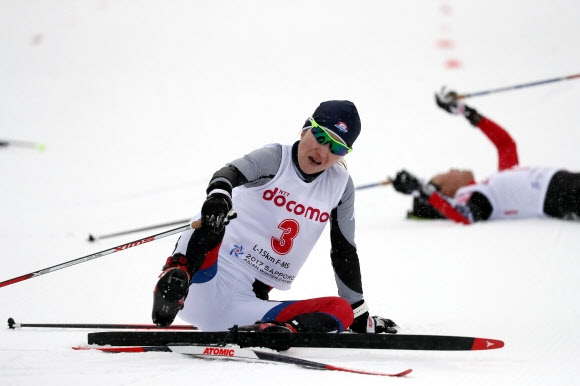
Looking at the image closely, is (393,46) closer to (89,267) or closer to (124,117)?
(124,117)

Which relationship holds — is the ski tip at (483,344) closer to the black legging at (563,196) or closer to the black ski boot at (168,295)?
the black ski boot at (168,295)

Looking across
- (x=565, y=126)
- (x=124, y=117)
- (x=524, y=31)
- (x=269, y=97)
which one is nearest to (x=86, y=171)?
(x=124, y=117)

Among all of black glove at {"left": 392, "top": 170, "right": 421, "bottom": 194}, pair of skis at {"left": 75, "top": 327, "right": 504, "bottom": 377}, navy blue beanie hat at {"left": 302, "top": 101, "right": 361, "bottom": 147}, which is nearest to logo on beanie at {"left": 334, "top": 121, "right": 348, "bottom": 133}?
navy blue beanie hat at {"left": 302, "top": 101, "right": 361, "bottom": 147}

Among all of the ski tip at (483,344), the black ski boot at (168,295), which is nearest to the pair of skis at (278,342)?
the ski tip at (483,344)

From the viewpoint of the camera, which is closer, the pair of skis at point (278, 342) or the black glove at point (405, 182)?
the pair of skis at point (278, 342)

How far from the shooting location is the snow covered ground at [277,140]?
9.32 feet

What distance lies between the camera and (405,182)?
5.78 metres

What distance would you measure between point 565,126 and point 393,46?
12.7ft

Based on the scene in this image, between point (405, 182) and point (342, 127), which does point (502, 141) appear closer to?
point (405, 182)

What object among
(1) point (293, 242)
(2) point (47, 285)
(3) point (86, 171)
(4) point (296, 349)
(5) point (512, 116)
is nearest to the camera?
(4) point (296, 349)

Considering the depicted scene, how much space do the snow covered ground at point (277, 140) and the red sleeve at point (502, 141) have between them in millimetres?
848

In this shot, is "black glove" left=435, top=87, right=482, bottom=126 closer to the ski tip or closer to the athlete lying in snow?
the athlete lying in snow

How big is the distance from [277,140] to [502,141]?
10.3 feet

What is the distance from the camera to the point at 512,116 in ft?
30.2
